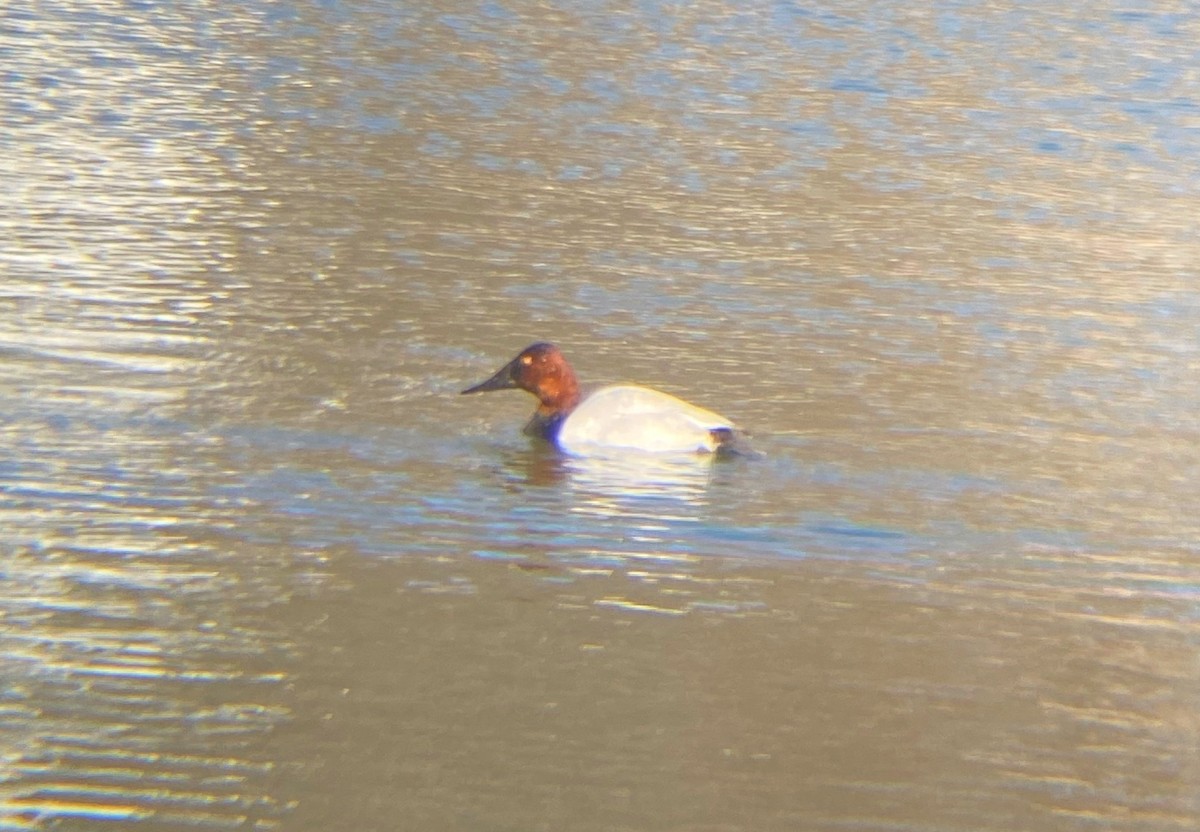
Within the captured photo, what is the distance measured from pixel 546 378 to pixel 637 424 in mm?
445

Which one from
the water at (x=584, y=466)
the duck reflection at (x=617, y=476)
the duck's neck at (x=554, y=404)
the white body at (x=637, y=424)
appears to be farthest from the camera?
the duck's neck at (x=554, y=404)

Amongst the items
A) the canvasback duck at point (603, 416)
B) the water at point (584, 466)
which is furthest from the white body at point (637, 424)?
the water at point (584, 466)

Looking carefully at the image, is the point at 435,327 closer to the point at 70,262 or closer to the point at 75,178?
the point at 70,262

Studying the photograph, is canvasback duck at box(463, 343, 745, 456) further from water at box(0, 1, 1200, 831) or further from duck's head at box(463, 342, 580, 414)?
water at box(0, 1, 1200, 831)

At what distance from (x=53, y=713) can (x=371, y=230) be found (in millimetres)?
5748

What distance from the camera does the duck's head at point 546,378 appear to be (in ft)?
24.4

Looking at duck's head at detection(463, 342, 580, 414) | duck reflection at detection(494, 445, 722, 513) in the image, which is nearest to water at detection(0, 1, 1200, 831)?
duck reflection at detection(494, 445, 722, 513)

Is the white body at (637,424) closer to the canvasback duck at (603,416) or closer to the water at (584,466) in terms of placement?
the canvasback duck at (603,416)

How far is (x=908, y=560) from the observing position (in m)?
6.15

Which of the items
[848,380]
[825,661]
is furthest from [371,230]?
[825,661]

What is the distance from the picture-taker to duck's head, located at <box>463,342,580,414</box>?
24.4 feet

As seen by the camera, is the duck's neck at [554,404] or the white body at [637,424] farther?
the duck's neck at [554,404]

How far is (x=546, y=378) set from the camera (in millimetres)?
7445

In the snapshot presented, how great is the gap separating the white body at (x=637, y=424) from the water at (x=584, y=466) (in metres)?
0.11
